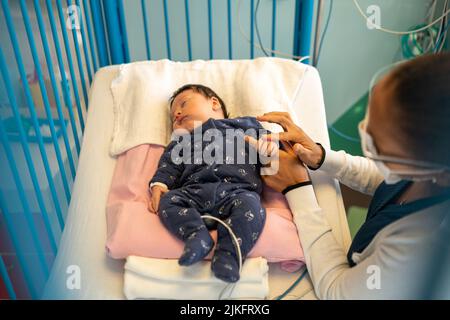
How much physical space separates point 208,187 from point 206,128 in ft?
0.80

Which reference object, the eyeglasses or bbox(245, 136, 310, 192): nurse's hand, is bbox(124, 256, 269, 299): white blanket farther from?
the eyeglasses

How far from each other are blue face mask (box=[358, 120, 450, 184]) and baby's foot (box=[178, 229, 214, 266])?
0.43 metres

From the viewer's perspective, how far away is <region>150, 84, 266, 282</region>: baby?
3.45 feet

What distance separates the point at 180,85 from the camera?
162cm

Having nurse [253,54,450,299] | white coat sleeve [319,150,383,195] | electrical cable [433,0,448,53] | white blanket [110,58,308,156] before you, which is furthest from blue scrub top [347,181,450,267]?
electrical cable [433,0,448,53]

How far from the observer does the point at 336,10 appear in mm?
2121

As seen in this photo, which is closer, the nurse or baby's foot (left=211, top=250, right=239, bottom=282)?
the nurse

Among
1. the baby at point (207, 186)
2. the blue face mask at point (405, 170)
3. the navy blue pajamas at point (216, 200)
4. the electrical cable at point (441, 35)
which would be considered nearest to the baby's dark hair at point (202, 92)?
the baby at point (207, 186)

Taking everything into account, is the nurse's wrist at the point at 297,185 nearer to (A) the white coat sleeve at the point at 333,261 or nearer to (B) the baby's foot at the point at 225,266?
(A) the white coat sleeve at the point at 333,261

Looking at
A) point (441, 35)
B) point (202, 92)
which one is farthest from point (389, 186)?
point (441, 35)

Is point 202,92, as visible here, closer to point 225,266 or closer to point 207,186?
point 207,186

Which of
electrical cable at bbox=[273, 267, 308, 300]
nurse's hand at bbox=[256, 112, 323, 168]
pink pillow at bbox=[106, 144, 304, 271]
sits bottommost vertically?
electrical cable at bbox=[273, 267, 308, 300]
